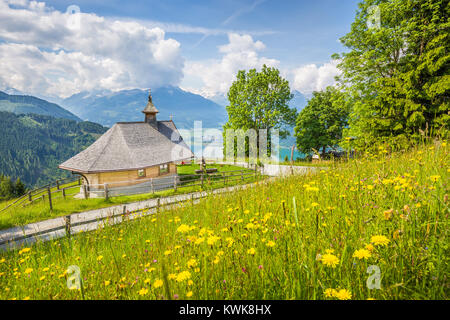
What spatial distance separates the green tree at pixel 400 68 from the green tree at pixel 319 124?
2169cm

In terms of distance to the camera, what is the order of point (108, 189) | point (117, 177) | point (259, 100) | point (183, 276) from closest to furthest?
point (183, 276), point (108, 189), point (117, 177), point (259, 100)

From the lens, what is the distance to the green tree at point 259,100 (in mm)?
30219

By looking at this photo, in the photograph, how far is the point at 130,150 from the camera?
2592 cm

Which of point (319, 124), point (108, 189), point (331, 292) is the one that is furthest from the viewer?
point (319, 124)

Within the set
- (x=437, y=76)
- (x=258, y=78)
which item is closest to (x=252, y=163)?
(x=258, y=78)

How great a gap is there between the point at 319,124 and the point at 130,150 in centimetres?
3422

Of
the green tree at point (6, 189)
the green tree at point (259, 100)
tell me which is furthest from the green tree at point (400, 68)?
the green tree at point (6, 189)

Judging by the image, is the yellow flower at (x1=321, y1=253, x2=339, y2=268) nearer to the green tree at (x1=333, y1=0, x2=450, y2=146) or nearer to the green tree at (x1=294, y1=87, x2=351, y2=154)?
the green tree at (x1=333, y1=0, x2=450, y2=146)

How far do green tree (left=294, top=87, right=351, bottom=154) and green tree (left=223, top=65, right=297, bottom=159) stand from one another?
34.1 ft

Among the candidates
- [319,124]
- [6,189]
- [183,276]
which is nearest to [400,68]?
[183,276]

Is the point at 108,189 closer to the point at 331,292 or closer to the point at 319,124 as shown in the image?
the point at 331,292

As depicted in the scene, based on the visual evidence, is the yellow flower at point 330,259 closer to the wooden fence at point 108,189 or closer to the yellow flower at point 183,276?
the yellow flower at point 183,276

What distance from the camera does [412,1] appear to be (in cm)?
1446

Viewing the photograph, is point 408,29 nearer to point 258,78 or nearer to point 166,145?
point 258,78
